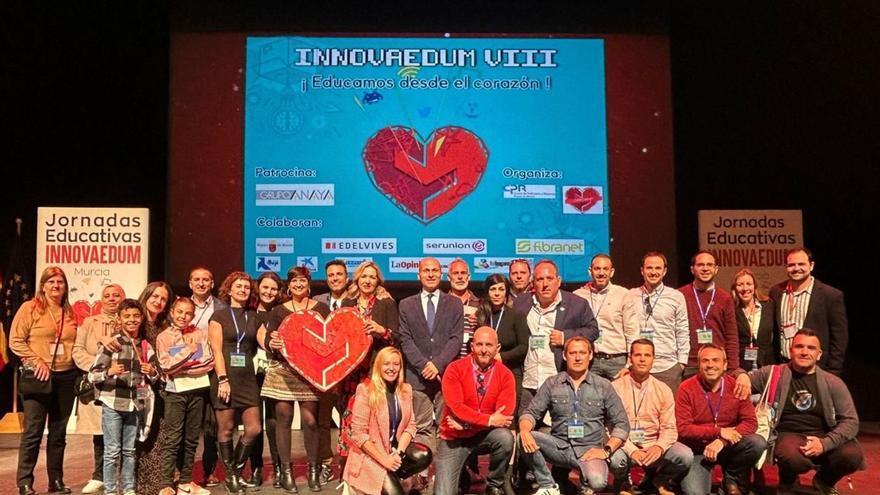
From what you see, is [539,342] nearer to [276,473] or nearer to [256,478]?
[276,473]

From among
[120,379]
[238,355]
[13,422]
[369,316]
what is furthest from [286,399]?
[13,422]

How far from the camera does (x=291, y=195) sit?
710 cm

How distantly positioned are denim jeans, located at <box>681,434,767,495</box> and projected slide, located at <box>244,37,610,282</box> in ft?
8.81

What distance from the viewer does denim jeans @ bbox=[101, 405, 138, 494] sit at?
4.55 meters

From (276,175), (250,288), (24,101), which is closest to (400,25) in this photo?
(276,175)

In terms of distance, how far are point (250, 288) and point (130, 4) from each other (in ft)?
14.2

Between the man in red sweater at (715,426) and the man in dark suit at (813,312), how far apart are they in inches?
35.7

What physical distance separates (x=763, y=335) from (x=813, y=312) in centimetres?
36

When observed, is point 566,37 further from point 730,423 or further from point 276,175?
point 730,423

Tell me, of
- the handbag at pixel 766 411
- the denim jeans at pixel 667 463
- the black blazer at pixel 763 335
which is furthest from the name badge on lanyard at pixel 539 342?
the black blazer at pixel 763 335

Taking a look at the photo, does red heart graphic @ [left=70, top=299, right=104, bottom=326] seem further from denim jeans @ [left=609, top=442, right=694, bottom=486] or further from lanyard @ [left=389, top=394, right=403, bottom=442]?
denim jeans @ [left=609, top=442, right=694, bottom=486]

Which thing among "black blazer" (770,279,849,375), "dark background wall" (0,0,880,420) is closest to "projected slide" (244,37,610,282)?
"dark background wall" (0,0,880,420)

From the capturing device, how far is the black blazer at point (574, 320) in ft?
16.4

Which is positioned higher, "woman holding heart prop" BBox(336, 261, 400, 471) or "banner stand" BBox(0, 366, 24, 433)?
"woman holding heart prop" BBox(336, 261, 400, 471)
